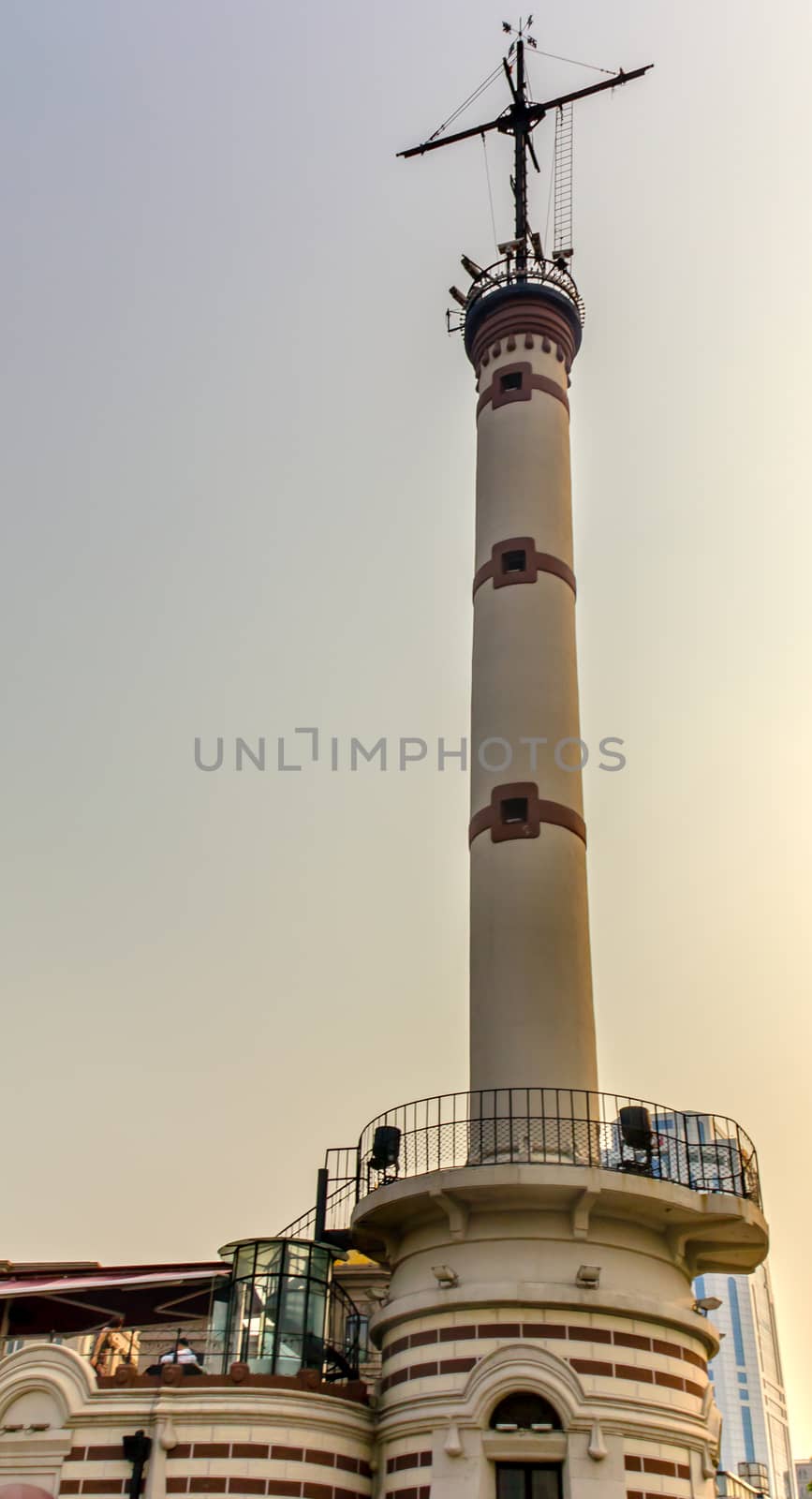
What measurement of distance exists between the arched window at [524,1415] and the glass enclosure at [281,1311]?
467 cm

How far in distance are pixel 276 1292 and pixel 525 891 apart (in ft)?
35.4

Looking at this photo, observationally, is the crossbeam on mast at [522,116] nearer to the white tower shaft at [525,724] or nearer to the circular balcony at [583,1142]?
the white tower shaft at [525,724]

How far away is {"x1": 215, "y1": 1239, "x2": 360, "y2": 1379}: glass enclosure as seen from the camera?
2881cm

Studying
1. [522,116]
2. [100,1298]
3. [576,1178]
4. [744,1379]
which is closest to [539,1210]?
[576,1178]

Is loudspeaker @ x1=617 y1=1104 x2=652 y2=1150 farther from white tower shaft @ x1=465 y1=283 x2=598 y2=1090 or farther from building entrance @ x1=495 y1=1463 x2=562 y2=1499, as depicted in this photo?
building entrance @ x1=495 y1=1463 x2=562 y2=1499

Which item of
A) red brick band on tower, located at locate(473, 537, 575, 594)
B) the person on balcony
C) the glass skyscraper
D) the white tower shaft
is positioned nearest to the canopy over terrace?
the person on balcony

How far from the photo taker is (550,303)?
4228 centimetres

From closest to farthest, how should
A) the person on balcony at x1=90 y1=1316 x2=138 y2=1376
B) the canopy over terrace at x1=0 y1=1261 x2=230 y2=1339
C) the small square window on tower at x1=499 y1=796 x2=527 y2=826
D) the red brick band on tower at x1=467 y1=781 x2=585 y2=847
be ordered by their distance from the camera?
1. the person on balcony at x1=90 y1=1316 x2=138 y2=1376
2. the red brick band on tower at x1=467 y1=781 x2=585 y2=847
3. the small square window on tower at x1=499 y1=796 x2=527 y2=826
4. the canopy over terrace at x1=0 y1=1261 x2=230 y2=1339

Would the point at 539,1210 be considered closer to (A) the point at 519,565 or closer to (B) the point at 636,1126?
(B) the point at 636,1126

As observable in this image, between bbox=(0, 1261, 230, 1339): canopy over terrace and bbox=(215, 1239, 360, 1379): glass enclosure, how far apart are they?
6.61 m

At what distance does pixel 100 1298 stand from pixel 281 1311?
37.9 feet

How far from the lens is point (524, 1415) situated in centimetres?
2628

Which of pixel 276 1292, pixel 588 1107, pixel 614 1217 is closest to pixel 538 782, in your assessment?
pixel 588 1107

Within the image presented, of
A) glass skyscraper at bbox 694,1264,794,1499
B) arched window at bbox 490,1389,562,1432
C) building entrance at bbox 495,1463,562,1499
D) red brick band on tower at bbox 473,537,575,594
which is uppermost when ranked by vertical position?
glass skyscraper at bbox 694,1264,794,1499
